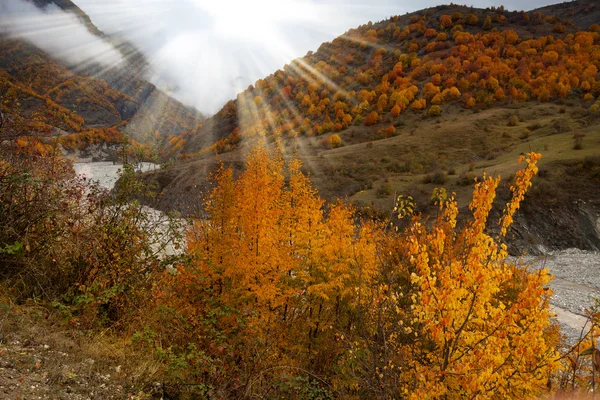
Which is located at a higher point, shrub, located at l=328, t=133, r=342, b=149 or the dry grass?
shrub, located at l=328, t=133, r=342, b=149

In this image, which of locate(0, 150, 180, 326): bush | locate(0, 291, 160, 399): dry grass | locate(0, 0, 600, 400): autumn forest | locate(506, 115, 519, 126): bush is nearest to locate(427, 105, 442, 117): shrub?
locate(506, 115, 519, 126): bush

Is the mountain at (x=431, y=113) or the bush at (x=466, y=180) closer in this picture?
the bush at (x=466, y=180)

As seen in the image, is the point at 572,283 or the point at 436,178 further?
the point at 436,178

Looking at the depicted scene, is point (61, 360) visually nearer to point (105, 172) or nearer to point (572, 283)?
point (572, 283)

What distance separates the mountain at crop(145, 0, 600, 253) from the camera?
37594 mm

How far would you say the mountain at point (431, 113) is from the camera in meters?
37.6

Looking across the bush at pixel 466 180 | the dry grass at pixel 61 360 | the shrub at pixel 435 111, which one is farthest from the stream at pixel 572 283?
the shrub at pixel 435 111

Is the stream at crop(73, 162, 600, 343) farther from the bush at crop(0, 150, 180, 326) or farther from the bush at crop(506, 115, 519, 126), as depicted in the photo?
the bush at crop(506, 115, 519, 126)

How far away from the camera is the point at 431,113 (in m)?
73.9

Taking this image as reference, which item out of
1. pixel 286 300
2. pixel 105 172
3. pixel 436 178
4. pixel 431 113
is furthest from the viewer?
pixel 431 113

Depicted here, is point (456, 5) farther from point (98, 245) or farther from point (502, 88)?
point (98, 245)

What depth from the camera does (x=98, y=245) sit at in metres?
6.66

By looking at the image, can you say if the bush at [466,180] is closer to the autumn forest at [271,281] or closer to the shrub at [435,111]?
the autumn forest at [271,281]

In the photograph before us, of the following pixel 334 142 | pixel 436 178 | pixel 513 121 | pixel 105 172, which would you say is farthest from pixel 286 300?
pixel 105 172
